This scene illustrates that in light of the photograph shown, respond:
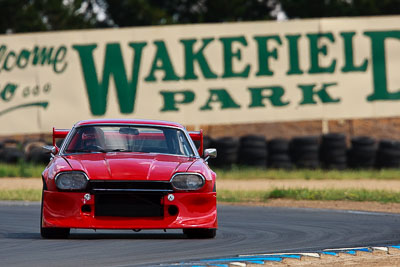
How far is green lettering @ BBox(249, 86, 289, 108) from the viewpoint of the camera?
28.2m

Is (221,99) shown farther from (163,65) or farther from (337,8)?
(337,8)

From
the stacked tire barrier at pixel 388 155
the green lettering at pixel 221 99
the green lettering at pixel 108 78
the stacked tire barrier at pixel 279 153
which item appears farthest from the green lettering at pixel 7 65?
the stacked tire barrier at pixel 388 155

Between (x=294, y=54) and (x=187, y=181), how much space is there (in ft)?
61.6

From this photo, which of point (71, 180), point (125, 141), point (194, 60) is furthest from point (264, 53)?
point (71, 180)

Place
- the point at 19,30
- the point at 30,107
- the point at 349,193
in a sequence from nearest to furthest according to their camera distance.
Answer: the point at 349,193, the point at 30,107, the point at 19,30

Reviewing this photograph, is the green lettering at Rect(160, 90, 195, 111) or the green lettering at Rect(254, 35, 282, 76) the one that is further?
the green lettering at Rect(254, 35, 282, 76)

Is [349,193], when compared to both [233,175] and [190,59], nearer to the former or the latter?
[233,175]

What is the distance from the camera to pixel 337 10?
164ft

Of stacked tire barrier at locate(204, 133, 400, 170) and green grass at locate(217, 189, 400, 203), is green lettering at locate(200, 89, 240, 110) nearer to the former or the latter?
stacked tire barrier at locate(204, 133, 400, 170)

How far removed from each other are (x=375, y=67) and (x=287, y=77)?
98.0 inches

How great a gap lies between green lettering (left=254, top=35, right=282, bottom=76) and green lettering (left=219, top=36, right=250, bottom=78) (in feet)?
1.19

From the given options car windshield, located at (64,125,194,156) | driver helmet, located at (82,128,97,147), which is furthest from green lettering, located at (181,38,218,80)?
driver helmet, located at (82,128,97,147)

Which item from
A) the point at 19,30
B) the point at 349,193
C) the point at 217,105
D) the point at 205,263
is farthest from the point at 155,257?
the point at 19,30

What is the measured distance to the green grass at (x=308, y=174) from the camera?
78.8ft
